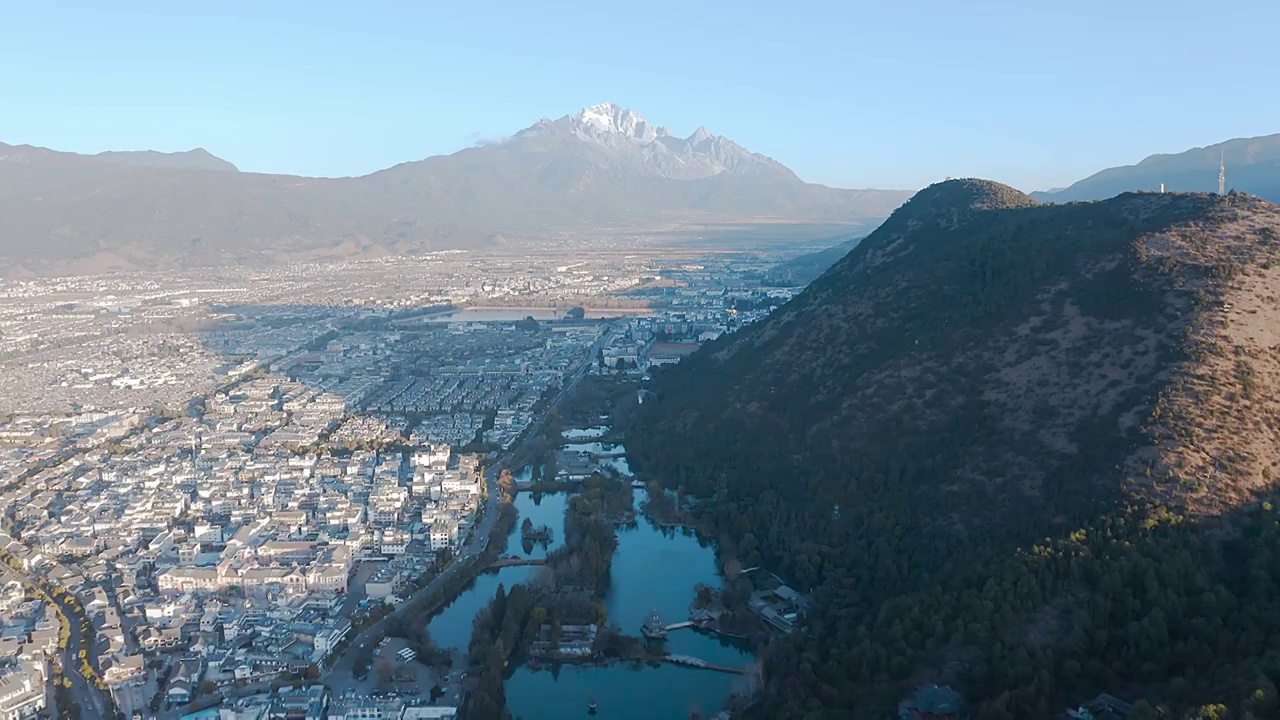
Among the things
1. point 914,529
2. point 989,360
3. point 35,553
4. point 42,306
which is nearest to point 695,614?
point 914,529

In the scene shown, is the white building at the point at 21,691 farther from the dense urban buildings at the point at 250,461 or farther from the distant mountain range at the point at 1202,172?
the distant mountain range at the point at 1202,172

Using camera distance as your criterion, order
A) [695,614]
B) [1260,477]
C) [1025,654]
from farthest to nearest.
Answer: [695,614], [1260,477], [1025,654]

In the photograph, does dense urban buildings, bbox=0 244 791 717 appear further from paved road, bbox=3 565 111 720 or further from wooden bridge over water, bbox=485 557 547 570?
wooden bridge over water, bbox=485 557 547 570

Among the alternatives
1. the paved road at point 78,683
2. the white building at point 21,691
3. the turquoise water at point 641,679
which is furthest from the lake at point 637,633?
the white building at point 21,691

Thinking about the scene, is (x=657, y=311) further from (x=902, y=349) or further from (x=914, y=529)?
(x=914, y=529)

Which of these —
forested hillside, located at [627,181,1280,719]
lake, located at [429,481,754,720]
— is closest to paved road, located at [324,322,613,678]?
lake, located at [429,481,754,720]

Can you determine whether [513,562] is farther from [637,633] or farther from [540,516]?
[637,633]
